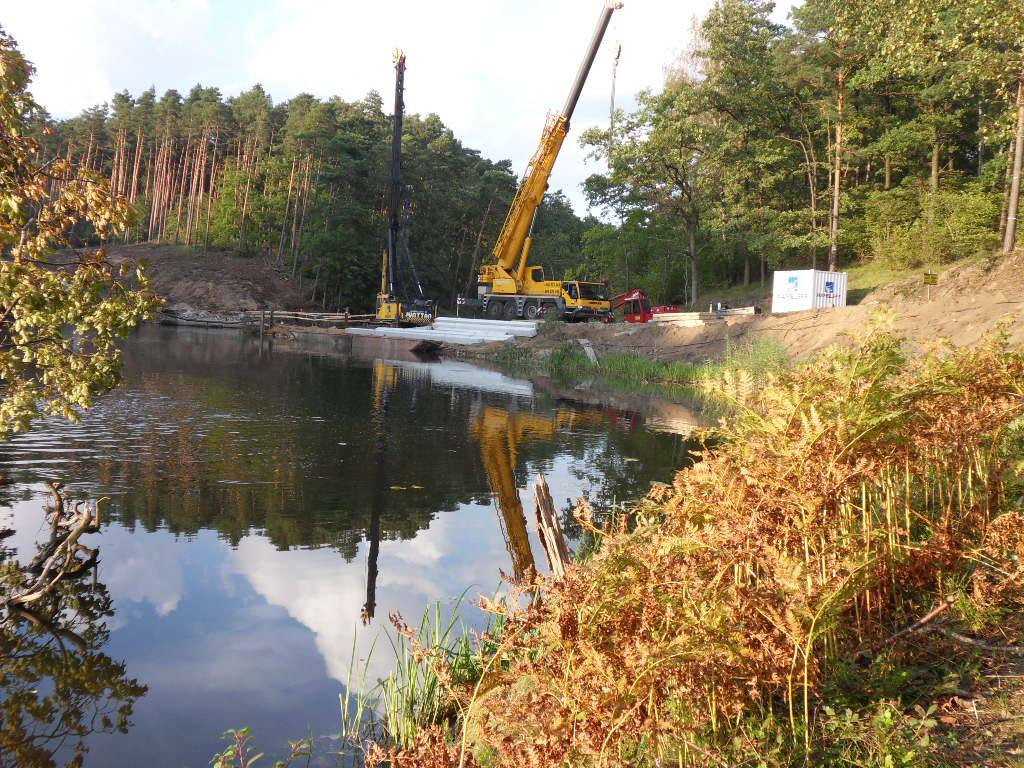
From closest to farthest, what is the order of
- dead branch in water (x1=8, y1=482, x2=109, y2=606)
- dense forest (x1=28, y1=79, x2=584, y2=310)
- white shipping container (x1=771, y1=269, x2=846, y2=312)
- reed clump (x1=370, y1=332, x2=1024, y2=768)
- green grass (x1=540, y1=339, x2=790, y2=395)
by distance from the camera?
reed clump (x1=370, y1=332, x2=1024, y2=768)
dead branch in water (x1=8, y1=482, x2=109, y2=606)
green grass (x1=540, y1=339, x2=790, y2=395)
white shipping container (x1=771, y1=269, x2=846, y2=312)
dense forest (x1=28, y1=79, x2=584, y2=310)

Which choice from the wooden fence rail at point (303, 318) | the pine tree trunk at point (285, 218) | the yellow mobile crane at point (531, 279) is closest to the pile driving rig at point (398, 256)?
the wooden fence rail at point (303, 318)

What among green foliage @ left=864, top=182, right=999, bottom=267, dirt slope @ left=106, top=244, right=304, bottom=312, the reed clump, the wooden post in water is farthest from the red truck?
the reed clump

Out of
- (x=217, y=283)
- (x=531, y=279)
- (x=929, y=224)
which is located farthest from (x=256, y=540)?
(x=217, y=283)

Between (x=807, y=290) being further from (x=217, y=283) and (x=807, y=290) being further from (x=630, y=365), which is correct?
(x=217, y=283)

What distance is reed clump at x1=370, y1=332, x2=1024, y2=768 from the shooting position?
296 centimetres

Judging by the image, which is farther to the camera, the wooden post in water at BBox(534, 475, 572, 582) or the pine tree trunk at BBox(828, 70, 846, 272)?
the pine tree trunk at BBox(828, 70, 846, 272)

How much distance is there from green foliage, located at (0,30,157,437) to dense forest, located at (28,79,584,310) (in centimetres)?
4711

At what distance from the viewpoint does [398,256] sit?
40.5 metres

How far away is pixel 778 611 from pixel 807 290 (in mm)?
24895

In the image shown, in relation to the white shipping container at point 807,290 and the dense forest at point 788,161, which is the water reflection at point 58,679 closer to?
the dense forest at point 788,161

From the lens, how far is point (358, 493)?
32.7ft

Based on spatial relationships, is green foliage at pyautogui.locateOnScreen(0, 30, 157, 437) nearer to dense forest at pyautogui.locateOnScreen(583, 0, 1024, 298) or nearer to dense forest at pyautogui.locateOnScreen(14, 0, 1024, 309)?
dense forest at pyautogui.locateOnScreen(14, 0, 1024, 309)

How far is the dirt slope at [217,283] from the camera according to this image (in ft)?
172

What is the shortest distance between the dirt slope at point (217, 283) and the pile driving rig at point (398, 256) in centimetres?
1462
